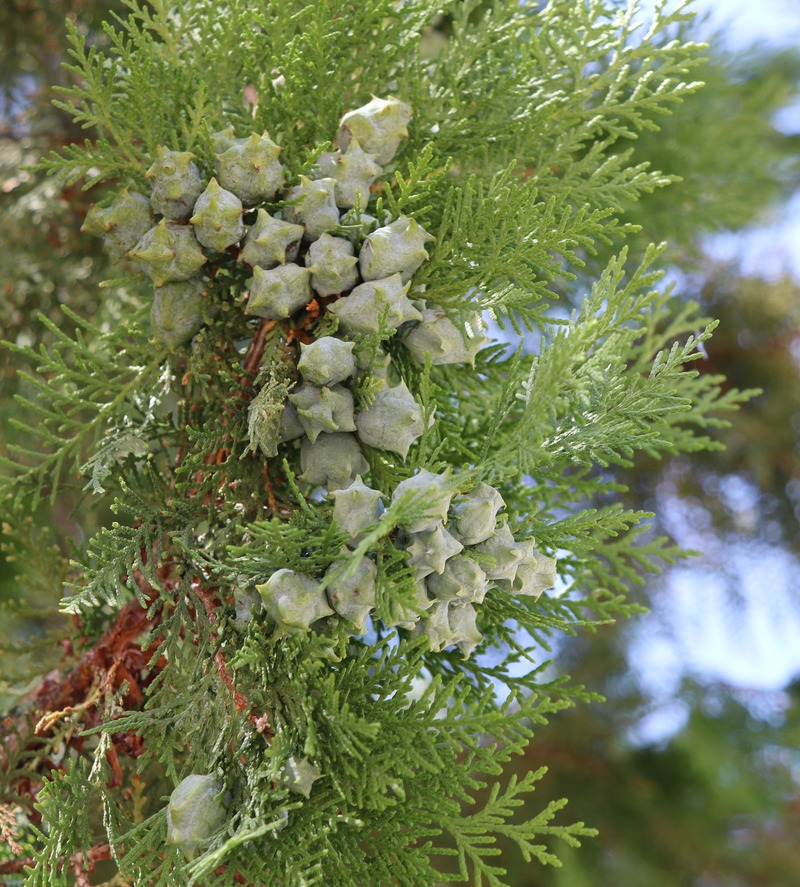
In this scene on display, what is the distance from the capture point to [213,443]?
0.83 metres

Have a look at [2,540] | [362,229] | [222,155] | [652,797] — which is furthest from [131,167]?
[652,797]

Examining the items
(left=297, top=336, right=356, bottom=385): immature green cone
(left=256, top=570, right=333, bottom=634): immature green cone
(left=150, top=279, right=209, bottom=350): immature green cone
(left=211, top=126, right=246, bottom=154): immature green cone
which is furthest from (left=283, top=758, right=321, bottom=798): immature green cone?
(left=211, top=126, right=246, bottom=154): immature green cone

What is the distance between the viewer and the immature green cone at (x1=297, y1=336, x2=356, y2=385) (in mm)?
735

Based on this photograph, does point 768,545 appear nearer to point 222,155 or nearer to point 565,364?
point 565,364

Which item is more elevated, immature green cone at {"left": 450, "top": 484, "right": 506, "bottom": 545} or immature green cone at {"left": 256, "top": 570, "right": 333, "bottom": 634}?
immature green cone at {"left": 256, "top": 570, "right": 333, "bottom": 634}

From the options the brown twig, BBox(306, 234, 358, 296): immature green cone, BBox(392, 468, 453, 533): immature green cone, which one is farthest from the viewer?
the brown twig

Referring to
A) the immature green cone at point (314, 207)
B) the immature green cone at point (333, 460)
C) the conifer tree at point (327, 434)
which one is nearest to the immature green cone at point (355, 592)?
the conifer tree at point (327, 434)

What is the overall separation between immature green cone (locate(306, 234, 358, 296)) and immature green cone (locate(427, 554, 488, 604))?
278mm

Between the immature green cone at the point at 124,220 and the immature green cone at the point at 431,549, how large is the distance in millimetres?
420

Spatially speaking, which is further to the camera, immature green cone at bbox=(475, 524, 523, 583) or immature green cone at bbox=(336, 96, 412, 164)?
immature green cone at bbox=(336, 96, 412, 164)

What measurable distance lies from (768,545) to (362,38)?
1783mm

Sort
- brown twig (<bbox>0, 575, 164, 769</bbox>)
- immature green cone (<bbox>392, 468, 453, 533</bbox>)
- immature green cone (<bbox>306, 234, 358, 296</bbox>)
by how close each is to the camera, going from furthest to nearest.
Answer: brown twig (<bbox>0, 575, 164, 769</bbox>)
immature green cone (<bbox>306, 234, 358, 296</bbox>)
immature green cone (<bbox>392, 468, 453, 533</bbox>)

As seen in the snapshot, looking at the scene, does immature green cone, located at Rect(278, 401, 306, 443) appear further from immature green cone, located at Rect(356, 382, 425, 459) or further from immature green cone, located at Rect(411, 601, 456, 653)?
→ immature green cone, located at Rect(411, 601, 456, 653)

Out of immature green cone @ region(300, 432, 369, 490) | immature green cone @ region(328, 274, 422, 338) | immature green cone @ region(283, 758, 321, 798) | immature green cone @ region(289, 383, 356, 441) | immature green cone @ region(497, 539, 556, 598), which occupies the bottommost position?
immature green cone @ region(497, 539, 556, 598)
